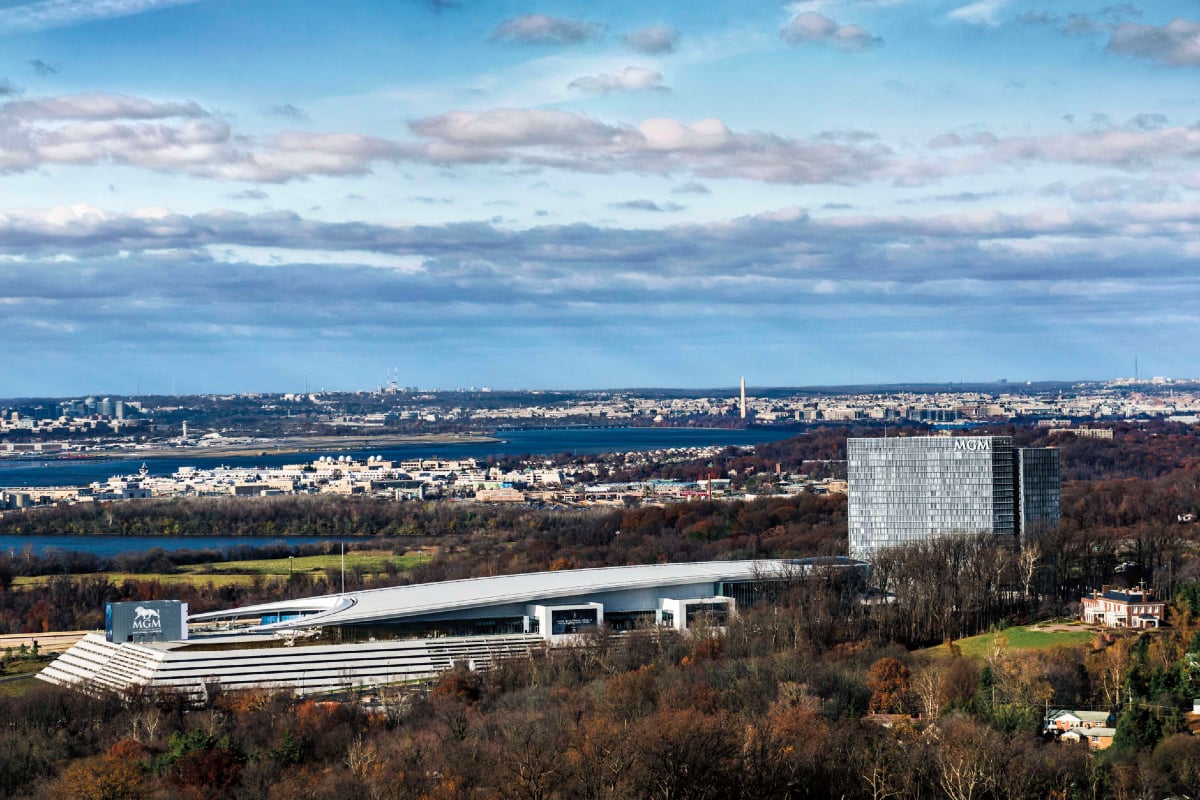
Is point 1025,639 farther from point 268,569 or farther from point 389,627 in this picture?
point 268,569

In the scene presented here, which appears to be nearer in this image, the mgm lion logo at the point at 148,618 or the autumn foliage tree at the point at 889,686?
the autumn foliage tree at the point at 889,686

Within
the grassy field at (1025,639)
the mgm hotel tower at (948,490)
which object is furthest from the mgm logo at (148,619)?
the mgm hotel tower at (948,490)

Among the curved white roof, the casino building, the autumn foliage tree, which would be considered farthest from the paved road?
the autumn foliage tree

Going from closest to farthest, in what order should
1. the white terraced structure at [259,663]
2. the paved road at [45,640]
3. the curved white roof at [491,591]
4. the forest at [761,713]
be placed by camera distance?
the forest at [761,713]
the white terraced structure at [259,663]
the curved white roof at [491,591]
the paved road at [45,640]

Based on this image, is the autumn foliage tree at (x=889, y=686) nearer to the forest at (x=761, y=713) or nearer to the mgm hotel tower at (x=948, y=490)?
the forest at (x=761, y=713)

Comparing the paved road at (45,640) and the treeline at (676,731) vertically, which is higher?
the treeline at (676,731)

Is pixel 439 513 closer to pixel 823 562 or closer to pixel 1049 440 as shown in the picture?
pixel 1049 440
